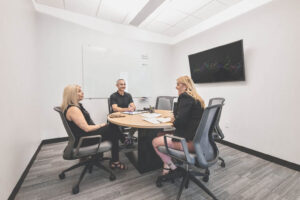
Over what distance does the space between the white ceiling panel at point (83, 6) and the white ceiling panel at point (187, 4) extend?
1554 mm

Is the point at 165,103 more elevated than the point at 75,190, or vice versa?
the point at 165,103

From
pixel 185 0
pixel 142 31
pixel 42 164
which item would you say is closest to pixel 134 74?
pixel 142 31

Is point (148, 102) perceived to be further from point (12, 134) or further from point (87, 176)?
point (12, 134)

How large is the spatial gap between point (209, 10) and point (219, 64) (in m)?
1.19

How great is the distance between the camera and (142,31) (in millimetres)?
3953

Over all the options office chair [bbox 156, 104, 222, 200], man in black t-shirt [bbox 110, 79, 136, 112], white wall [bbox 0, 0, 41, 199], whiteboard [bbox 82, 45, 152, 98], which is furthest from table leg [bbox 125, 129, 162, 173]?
whiteboard [bbox 82, 45, 152, 98]

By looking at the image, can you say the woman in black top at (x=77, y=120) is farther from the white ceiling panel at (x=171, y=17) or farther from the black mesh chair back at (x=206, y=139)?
the white ceiling panel at (x=171, y=17)

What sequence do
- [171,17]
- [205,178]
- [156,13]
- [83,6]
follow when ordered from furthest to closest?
[171,17], [156,13], [83,6], [205,178]

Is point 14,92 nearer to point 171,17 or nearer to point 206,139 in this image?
point 206,139

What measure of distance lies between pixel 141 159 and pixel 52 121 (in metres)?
2.30

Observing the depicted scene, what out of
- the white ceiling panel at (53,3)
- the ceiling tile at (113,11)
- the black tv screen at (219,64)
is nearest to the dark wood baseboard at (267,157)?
the black tv screen at (219,64)

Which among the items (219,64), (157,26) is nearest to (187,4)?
(157,26)

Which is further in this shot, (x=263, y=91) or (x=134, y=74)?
(x=134, y=74)

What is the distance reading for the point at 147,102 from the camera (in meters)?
Answer: 4.13
